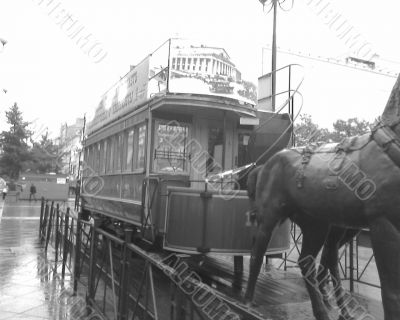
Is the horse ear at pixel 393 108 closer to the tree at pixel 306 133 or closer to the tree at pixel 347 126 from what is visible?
the tree at pixel 306 133

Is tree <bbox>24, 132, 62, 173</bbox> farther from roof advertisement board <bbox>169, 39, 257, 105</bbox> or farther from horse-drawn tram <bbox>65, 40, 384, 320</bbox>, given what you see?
roof advertisement board <bbox>169, 39, 257, 105</bbox>

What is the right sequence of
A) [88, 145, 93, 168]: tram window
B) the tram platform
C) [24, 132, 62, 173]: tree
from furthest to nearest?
[24, 132, 62, 173]: tree → [88, 145, 93, 168]: tram window → the tram platform

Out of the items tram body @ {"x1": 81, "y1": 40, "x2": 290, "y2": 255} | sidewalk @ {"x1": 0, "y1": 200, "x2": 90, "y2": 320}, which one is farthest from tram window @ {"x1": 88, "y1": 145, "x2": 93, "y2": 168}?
tram body @ {"x1": 81, "y1": 40, "x2": 290, "y2": 255}

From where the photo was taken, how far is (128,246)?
470 cm

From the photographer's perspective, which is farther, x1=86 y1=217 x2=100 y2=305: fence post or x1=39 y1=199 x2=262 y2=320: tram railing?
x1=86 y1=217 x2=100 y2=305: fence post

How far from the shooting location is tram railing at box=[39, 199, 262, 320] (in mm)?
3191

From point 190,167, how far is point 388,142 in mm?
4712

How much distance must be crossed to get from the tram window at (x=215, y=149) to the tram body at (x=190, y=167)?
0.06 ft

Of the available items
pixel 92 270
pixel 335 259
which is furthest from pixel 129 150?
pixel 335 259

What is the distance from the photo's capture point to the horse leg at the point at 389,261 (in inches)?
139

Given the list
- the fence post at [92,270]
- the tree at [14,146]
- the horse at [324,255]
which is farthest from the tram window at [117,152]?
the tree at [14,146]

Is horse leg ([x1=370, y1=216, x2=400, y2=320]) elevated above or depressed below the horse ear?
below

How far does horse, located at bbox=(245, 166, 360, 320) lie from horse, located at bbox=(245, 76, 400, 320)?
0.03m

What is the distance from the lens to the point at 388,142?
3.71 meters
